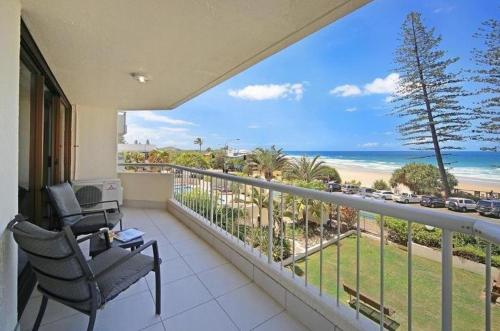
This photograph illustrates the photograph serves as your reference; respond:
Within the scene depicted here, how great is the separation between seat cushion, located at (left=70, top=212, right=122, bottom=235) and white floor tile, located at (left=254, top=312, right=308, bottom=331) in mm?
2081

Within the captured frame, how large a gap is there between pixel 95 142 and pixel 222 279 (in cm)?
435

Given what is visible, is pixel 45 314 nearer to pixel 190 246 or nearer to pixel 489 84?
pixel 190 246

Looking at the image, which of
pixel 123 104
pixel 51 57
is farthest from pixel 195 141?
pixel 51 57

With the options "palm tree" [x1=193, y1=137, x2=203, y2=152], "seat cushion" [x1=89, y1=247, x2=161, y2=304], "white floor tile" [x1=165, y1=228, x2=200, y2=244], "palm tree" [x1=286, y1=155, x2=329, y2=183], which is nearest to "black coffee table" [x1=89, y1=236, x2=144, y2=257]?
"seat cushion" [x1=89, y1=247, x2=161, y2=304]

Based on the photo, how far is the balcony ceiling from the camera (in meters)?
1.64

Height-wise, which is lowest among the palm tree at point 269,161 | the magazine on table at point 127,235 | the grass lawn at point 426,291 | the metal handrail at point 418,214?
the grass lawn at point 426,291

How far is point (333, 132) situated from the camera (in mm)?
35062

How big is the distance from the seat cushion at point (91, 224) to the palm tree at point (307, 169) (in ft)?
33.1

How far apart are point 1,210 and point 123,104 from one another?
4.03m

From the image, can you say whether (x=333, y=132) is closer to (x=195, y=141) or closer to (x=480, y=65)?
(x=195, y=141)

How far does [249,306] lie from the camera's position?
194cm

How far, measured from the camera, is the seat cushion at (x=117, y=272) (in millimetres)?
1463

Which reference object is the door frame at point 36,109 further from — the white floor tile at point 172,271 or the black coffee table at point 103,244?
the white floor tile at point 172,271

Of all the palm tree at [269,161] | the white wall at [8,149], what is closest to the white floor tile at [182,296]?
the white wall at [8,149]
